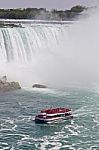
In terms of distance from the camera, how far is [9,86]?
A: 125 ft

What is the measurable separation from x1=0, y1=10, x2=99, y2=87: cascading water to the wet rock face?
2439 mm

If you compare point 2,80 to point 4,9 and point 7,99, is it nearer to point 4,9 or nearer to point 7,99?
point 7,99

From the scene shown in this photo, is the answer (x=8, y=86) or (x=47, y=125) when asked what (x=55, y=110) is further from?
(x=8, y=86)

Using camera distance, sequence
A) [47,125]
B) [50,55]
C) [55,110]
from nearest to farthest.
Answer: [47,125] → [55,110] → [50,55]

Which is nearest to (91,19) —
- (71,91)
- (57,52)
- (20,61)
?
(57,52)

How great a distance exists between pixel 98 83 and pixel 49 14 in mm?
31235

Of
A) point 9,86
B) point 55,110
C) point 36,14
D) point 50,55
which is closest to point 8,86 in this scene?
point 9,86

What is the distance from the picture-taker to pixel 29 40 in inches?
1844

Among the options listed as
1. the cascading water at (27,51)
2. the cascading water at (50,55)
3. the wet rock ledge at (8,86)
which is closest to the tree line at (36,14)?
the cascading water at (50,55)

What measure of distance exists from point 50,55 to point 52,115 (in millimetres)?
19232

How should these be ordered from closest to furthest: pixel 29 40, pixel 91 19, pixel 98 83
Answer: pixel 98 83 < pixel 29 40 < pixel 91 19

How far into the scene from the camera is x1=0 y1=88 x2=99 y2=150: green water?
2506 centimetres

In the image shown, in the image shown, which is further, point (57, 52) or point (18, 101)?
point (57, 52)

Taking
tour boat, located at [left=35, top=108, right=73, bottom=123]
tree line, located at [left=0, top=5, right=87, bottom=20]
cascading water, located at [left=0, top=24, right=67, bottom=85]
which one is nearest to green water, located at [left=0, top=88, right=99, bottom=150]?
tour boat, located at [left=35, top=108, right=73, bottom=123]
